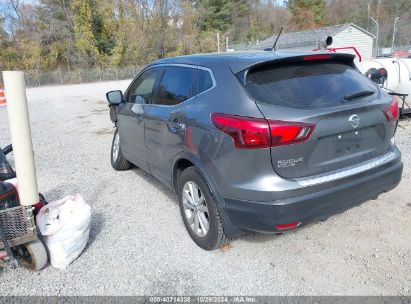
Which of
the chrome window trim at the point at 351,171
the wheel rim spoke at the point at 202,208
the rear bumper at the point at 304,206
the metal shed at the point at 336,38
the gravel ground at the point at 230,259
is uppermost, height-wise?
the metal shed at the point at 336,38

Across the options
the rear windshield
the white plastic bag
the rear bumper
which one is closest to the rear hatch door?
the rear windshield

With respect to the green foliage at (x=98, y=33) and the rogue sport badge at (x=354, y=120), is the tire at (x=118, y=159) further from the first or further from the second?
the green foliage at (x=98, y=33)

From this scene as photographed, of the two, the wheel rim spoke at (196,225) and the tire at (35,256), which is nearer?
the tire at (35,256)

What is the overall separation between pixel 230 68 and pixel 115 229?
203 centimetres

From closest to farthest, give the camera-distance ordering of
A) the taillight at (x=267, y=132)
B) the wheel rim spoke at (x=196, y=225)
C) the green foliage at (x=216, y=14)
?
1. the taillight at (x=267, y=132)
2. the wheel rim spoke at (x=196, y=225)
3. the green foliage at (x=216, y=14)

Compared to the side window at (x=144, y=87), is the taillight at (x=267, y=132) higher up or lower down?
lower down

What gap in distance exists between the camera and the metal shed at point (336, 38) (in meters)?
33.1

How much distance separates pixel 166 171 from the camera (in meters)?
3.61

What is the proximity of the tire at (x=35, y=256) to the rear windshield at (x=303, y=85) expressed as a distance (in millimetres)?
2066

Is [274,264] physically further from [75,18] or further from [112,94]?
[75,18]

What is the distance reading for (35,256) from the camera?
9.22 feet

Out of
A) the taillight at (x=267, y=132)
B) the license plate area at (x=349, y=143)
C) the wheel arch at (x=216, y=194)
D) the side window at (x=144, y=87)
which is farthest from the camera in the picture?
the side window at (x=144, y=87)

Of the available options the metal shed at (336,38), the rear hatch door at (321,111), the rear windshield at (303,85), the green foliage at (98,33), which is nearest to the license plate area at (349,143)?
the rear hatch door at (321,111)

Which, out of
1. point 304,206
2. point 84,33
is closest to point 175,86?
point 304,206
